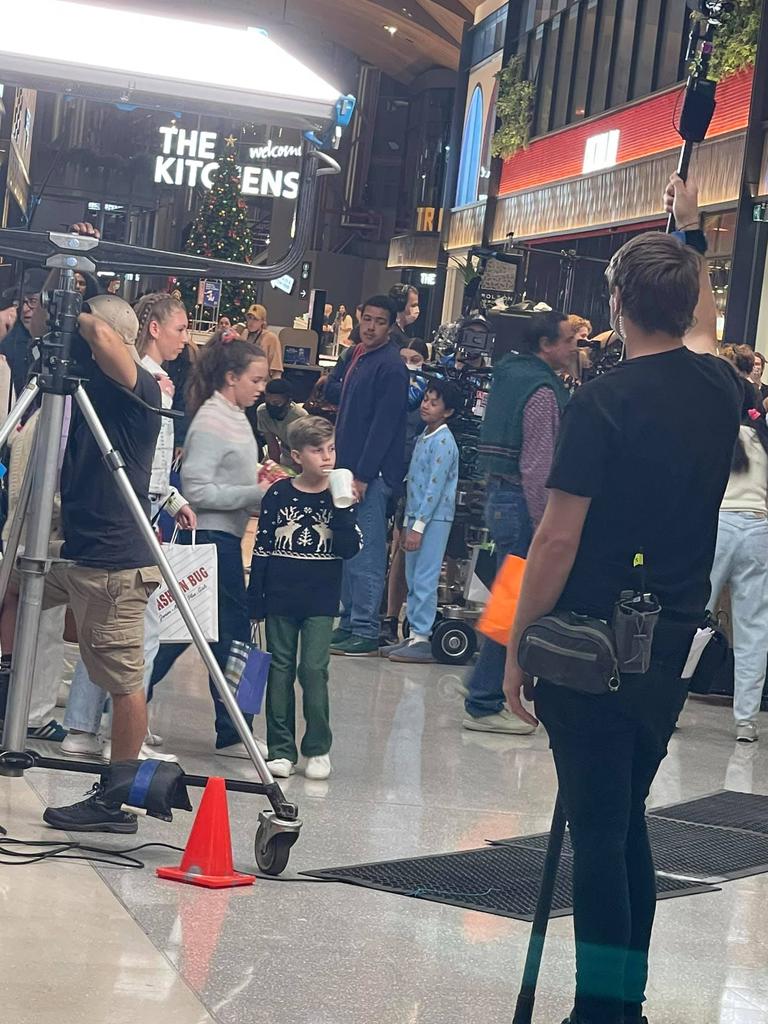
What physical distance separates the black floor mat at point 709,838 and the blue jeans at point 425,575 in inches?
108

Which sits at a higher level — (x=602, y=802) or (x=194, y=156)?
(x=194, y=156)

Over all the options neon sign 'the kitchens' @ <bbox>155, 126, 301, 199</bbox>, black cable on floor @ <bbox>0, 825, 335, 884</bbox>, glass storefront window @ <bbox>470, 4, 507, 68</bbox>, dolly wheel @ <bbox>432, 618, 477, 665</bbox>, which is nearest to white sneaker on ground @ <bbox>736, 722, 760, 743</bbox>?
dolly wheel @ <bbox>432, 618, 477, 665</bbox>

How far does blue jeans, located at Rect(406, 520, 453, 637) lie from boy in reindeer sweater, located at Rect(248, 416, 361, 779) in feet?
9.89

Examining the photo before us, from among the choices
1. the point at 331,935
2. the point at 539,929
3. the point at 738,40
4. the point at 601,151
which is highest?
the point at 601,151

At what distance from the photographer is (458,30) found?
3084 centimetres

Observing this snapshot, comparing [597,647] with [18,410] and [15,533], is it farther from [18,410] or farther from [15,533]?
[15,533]

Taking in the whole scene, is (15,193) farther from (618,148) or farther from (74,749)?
(618,148)

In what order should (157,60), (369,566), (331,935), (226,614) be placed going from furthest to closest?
(369,566) → (226,614) → (331,935) → (157,60)

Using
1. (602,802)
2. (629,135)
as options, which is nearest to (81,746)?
(602,802)

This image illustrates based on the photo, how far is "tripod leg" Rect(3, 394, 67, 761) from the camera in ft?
14.0

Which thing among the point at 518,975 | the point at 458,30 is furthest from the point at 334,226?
the point at 518,975

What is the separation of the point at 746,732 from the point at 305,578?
297 cm

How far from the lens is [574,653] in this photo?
3.08 metres

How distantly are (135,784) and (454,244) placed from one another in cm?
2570
